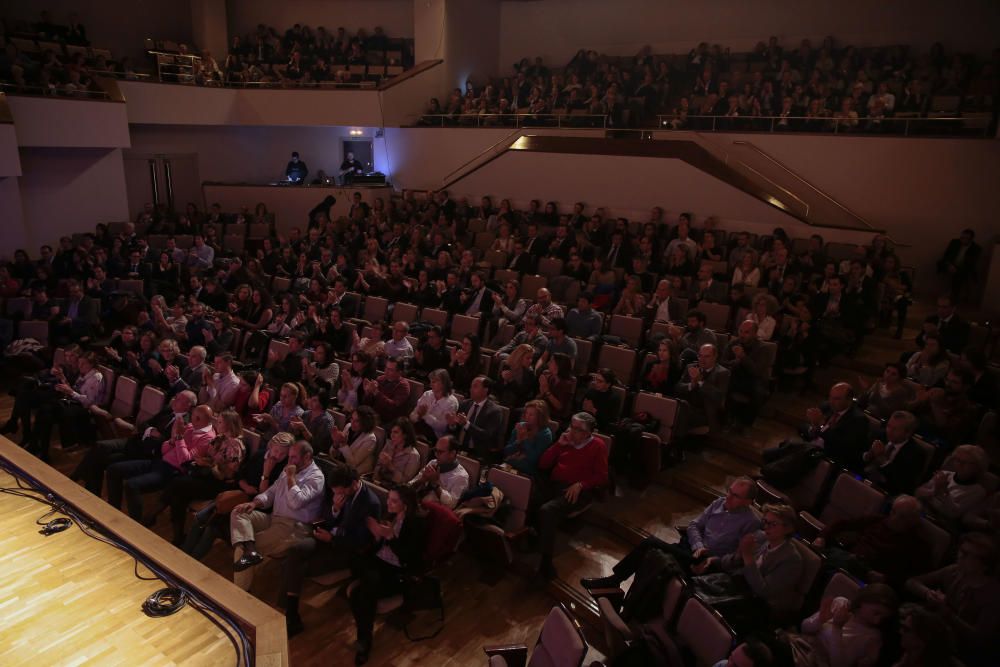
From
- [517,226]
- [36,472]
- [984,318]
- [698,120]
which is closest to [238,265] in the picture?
[517,226]

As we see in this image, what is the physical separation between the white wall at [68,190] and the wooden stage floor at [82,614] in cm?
789

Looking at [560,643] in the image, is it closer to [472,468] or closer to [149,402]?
[472,468]

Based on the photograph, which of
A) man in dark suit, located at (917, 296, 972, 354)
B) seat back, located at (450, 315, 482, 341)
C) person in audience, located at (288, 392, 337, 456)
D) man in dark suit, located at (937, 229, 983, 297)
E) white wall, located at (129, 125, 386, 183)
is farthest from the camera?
white wall, located at (129, 125, 386, 183)

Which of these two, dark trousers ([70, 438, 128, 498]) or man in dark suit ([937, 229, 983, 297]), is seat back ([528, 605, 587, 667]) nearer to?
dark trousers ([70, 438, 128, 498])

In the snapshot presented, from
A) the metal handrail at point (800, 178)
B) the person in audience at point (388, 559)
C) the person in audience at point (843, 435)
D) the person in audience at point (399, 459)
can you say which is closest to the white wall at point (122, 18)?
the metal handrail at point (800, 178)

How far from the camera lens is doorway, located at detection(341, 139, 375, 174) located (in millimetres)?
14383

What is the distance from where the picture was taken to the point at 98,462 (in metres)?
4.98

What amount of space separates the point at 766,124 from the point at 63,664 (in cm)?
932

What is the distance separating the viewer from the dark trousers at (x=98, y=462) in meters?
4.98

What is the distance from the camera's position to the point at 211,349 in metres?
6.71

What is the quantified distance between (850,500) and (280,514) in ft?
10.8

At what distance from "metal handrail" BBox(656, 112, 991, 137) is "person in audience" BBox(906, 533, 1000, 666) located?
21.5 ft

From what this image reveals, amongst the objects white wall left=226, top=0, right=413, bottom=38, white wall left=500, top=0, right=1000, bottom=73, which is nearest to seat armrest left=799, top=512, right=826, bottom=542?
white wall left=500, top=0, right=1000, bottom=73

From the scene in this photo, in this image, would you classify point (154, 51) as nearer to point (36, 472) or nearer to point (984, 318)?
point (36, 472)
